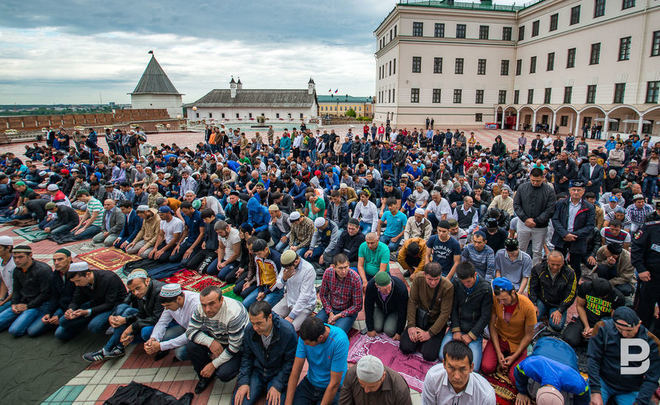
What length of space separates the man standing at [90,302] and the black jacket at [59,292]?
19 cm

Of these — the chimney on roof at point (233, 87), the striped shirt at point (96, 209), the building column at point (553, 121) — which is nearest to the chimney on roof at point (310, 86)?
the chimney on roof at point (233, 87)

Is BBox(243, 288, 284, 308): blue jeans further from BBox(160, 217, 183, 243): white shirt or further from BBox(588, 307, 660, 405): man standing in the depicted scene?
BBox(588, 307, 660, 405): man standing

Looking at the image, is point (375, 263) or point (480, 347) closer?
point (480, 347)

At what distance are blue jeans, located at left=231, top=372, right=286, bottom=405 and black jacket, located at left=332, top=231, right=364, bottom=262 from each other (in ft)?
10.4

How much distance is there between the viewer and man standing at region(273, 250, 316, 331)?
488 centimetres

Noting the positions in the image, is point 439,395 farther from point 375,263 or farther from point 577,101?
point 577,101

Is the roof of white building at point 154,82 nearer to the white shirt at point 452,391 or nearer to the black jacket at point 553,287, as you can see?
the black jacket at point 553,287

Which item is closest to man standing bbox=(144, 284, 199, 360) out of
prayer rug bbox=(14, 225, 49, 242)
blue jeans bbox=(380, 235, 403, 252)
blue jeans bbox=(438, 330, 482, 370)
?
blue jeans bbox=(438, 330, 482, 370)

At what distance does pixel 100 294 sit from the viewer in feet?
16.4

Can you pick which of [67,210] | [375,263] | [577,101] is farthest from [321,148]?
[577,101]

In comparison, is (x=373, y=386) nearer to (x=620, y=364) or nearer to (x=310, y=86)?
(x=620, y=364)

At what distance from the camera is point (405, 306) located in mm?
4945

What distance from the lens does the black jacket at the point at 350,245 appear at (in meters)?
6.65

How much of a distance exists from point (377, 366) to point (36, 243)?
10.0m
